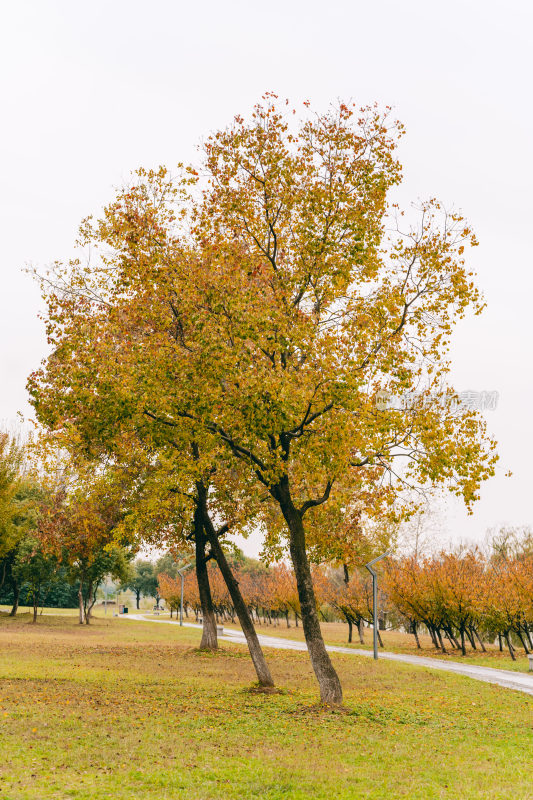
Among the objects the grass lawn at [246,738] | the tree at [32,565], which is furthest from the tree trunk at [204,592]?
the tree at [32,565]

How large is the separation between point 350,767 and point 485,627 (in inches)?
1166

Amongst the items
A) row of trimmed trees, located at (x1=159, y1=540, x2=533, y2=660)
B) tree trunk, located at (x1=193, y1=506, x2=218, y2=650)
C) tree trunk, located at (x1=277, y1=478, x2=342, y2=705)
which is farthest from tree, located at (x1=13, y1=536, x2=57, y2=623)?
tree trunk, located at (x1=277, y1=478, x2=342, y2=705)

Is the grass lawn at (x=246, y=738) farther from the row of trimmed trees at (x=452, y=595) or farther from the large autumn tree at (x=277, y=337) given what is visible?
the row of trimmed trees at (x=452, y=595)

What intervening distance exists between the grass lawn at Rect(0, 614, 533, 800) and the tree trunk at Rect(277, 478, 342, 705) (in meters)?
0.55

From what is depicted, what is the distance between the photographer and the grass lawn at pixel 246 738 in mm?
8039

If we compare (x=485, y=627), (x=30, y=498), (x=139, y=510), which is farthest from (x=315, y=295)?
(x=30, y=498)

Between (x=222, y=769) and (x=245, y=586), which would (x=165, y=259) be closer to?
(x=222, y=769)

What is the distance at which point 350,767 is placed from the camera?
29.6 ft

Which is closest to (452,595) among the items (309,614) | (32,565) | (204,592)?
(204,592)

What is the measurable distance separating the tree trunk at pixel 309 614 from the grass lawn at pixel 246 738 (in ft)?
1.79

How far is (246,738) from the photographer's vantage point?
34.8 feet

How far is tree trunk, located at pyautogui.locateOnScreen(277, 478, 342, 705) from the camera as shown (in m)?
13.7

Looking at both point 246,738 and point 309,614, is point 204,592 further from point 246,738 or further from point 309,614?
point 246,738

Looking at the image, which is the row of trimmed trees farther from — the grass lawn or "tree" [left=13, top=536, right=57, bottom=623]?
"tree" [left=13, top=536, right=57, bottom=623]
